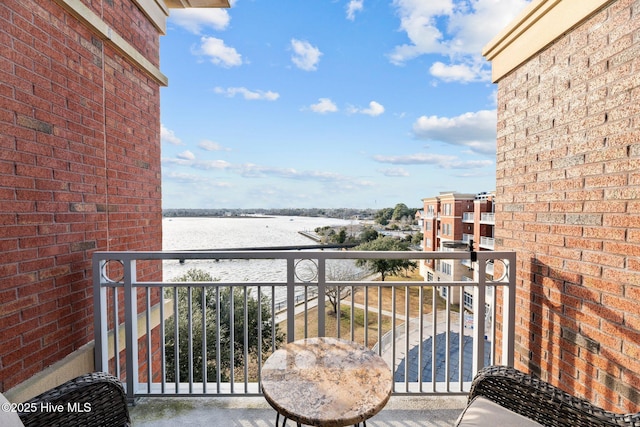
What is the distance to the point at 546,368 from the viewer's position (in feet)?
5.91

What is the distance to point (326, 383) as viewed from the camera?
117 centimetres

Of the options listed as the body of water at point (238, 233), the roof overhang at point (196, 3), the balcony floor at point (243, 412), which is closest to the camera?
the balcony floor at point (243, 412)

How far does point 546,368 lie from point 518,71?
2.01m

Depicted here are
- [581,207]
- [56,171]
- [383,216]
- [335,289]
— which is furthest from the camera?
[383,216]

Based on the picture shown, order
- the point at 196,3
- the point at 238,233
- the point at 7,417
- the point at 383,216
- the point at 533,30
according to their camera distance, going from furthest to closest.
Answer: the point at 238,233
the point at 383,216
the point at 196,3
the point at 533,30
the point at 7,417

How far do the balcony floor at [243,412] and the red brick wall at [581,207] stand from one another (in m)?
0.70

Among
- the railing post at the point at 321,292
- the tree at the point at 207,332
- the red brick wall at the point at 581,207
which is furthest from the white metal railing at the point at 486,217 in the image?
the railing post at the point at 321,292

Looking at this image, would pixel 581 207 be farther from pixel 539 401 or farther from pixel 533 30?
pixel 533 30

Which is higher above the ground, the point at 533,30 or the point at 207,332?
the point at 533,30

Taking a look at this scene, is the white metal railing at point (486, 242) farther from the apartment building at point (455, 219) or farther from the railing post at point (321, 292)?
the railing post at point (321, 292)

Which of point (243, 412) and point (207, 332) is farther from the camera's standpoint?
point (207, 332)

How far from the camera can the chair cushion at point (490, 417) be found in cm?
109

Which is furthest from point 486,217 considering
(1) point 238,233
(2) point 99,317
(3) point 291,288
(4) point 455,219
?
(2) point 99,317

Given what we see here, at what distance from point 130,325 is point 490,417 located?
2.12 meters
